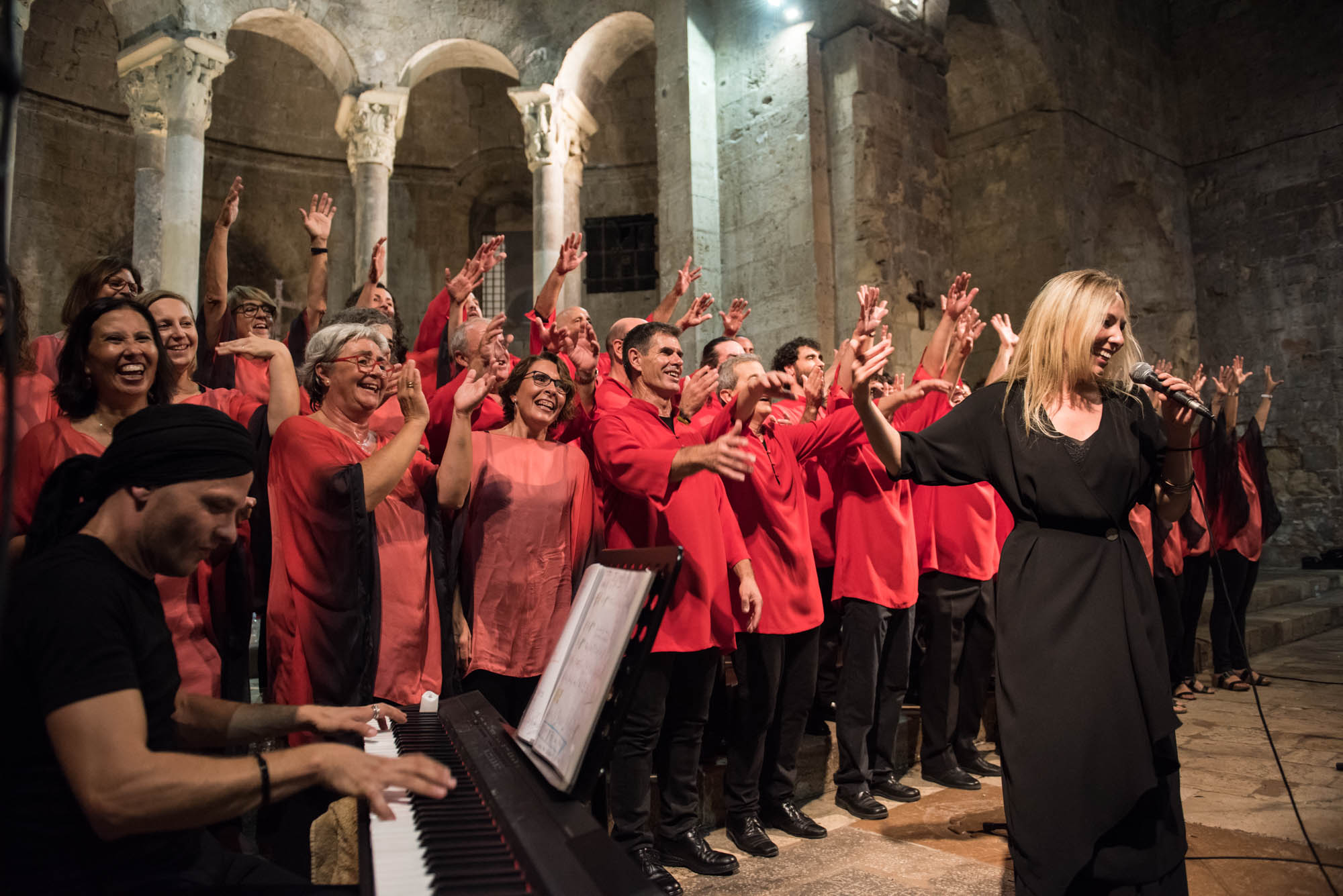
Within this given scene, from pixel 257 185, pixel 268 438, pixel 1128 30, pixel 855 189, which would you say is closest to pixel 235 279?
pixel 257 185

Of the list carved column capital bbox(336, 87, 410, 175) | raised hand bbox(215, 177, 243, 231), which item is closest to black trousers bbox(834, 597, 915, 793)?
raised hand bbox(215, 177, 243, 231)

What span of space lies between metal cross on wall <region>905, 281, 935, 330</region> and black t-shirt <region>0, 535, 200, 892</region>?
316 inches

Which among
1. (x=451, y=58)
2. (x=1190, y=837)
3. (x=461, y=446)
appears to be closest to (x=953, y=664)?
(x=1190, y=837)

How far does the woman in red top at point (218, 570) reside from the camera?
2.58 meters

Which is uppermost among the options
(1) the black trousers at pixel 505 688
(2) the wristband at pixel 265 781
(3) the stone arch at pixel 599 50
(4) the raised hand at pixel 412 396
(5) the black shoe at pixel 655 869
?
(3) the stone arch at pixel 599 50

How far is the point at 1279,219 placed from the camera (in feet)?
40.4

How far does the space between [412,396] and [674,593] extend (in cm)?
119

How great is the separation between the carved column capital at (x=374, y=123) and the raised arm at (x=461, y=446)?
29.6 ft

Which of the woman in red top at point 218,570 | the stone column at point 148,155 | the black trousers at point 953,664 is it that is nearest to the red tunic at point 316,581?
the woman in red top at point 218,570

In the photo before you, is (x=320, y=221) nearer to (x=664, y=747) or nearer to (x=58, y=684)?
(x=664, y=747)

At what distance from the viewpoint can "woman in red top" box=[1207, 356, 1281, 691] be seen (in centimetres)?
663

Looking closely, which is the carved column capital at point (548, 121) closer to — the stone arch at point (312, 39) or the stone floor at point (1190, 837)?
the stone arch at point (312, 39)

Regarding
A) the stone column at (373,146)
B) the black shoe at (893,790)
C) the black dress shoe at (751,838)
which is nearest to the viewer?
the black dress shoe at (751,838)

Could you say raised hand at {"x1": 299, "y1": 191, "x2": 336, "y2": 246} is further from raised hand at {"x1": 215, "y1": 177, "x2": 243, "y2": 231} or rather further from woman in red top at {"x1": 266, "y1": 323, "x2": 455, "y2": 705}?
woman in red top at {"x1": 266, "y1": 323, "x2": 455, "y2": 705}
